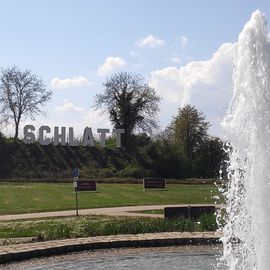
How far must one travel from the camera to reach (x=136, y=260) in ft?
47.5

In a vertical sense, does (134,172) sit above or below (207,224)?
above

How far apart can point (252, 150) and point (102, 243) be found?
6307mm

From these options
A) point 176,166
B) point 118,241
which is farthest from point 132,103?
point 118,241

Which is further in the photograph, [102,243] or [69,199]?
[69,199]

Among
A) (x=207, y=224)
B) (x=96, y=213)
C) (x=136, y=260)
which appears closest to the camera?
(x=136, y=260)

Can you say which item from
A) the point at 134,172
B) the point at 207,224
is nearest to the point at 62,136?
the point at 134,172

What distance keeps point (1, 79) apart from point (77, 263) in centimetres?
7335

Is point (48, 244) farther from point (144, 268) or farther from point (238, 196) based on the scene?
point (238, 196)

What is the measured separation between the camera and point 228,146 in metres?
12.2

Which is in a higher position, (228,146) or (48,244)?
(228,146)

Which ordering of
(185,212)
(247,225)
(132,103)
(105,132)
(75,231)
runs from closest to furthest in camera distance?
(247,225) < (75,231) < (185,212) < (105,132) < (132,103)

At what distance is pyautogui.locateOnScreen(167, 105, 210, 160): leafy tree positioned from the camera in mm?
87250

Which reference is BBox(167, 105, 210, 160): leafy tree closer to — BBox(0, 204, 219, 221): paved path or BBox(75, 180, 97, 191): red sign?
BBox(75, 180, 97, 191): red sign

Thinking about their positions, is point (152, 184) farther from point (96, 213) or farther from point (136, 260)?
point (136, 260)
